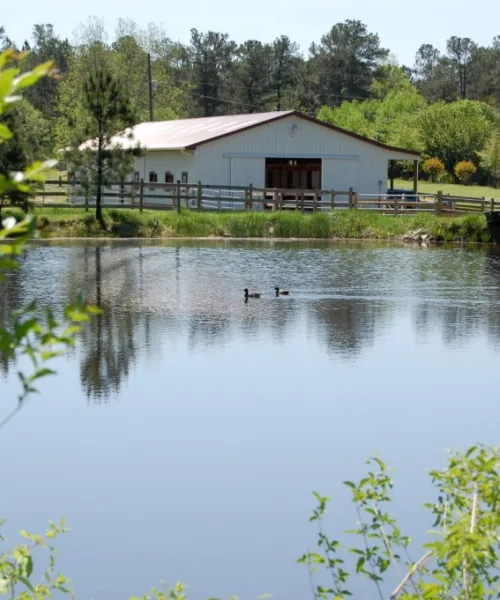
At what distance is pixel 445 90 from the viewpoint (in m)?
108

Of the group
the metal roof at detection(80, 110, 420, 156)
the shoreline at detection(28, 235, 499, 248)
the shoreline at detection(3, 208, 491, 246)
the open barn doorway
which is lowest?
the shoreline at detection(28, 235, 499, 248)

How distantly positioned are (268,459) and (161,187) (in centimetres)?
3308

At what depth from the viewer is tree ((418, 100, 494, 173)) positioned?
234 feet

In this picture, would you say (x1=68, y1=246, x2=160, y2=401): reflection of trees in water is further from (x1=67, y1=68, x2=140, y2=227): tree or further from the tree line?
the tree line

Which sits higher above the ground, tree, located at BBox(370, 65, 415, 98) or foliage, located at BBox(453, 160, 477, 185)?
tree, located at BBox(370, 65, 415, 98)

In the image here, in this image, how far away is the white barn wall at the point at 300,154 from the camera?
152ft

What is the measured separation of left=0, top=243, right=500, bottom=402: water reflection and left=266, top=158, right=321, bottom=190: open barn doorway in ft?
40.1

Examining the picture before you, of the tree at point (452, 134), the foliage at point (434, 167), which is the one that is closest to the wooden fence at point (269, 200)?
the foliage at point (434, 167)

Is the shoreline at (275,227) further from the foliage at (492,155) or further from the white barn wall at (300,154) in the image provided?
the foliage at (492,155)

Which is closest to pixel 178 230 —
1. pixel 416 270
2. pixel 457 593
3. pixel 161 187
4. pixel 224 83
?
pixel 161 187

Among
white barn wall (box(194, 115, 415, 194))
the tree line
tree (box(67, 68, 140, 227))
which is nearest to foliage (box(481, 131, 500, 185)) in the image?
the tree line

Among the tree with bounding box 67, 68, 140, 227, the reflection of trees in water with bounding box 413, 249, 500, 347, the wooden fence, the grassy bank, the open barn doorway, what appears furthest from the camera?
the open barn doorway

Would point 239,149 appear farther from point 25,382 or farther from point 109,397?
point 25,382

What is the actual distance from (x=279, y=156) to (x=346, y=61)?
164ft
